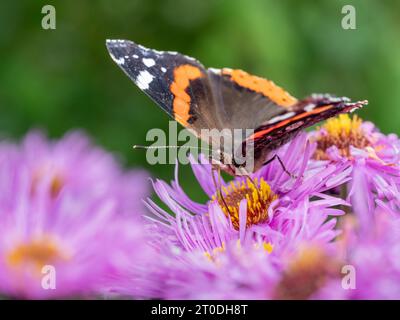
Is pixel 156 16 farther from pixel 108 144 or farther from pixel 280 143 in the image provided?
pixel 280 143

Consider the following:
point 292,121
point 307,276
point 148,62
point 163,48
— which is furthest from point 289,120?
point 163,48

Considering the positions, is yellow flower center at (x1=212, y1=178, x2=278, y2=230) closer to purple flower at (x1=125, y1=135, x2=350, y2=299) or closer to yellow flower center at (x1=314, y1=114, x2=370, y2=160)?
purple flower at (x1=125, y1=135, x2=350, y2=299)

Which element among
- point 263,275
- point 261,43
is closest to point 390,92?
point 261,43

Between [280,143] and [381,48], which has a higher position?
[381,48]

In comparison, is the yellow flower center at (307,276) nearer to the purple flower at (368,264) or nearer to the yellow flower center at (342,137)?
the purple flower at (368,264)

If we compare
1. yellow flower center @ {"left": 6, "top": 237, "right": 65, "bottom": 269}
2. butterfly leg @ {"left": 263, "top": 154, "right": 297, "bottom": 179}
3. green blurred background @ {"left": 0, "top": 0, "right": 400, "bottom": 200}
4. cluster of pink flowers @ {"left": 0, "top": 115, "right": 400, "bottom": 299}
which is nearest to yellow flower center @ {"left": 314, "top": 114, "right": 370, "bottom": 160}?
butterfly leg @ {"left": 263, "top": 154, "right": 297, "bottom": 179}
